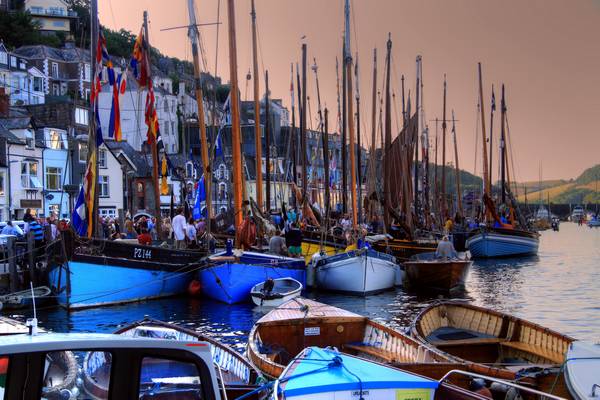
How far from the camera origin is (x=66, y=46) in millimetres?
128000

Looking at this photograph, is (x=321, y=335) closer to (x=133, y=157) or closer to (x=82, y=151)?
(x=82, y=151)

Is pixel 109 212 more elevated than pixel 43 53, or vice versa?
pixel 43 53

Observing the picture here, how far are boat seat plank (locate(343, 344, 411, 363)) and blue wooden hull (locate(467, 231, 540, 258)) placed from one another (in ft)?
134

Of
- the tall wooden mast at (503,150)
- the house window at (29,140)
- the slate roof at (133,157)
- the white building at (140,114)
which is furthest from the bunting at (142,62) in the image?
the white building at (140,114)

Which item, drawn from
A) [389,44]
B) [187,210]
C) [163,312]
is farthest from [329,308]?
[389,44]

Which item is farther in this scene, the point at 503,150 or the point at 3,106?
the point at 503,150

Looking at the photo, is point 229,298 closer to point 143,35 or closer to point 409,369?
point 143,35

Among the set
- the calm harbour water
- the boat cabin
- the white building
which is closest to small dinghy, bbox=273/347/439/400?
the boat cabin

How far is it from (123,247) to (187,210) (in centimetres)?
1368

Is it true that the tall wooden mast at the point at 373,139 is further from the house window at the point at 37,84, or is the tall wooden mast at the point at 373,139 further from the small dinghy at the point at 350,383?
the house window at the point at 37,84

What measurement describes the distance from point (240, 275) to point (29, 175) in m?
36.4

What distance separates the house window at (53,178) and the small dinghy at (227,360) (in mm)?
50661

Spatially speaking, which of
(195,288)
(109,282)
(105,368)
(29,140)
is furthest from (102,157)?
(105,368)

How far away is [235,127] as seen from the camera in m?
32.0
